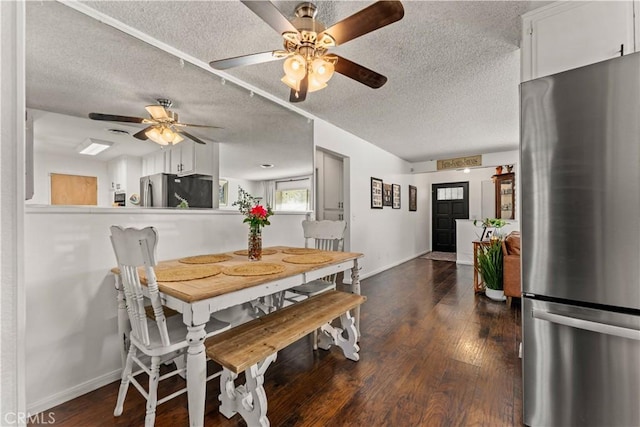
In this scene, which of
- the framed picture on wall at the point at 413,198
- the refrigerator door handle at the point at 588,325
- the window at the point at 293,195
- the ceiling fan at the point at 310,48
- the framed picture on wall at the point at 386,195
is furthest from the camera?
the framed picture on wall at the point at 413,198

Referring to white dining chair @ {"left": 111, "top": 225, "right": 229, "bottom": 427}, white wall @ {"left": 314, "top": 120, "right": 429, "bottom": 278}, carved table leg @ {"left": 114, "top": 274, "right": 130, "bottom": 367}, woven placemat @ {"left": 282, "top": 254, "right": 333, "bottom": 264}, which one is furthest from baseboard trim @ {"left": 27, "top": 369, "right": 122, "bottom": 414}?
white wall @ {"left": 314, "top": 120, "right": 429, "bottom": 278}

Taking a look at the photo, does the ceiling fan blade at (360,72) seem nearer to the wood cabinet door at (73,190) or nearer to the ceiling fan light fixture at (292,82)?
the ceiling fan light fixture at (292,82)

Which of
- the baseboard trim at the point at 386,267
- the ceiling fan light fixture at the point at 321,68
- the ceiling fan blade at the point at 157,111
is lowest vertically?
the baseboard trim at the point at 386,267

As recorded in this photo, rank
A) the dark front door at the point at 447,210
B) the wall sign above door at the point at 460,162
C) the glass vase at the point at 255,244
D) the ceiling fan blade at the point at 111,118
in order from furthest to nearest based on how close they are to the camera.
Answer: the dark front door at the point at 447,210 < the wall sign above door at the point at 460,162 < the glass vase at the point at 255,244 < the ceiling fan blade at the point at 111,118

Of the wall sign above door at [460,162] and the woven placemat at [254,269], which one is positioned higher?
the wall sign above door at [460,162]

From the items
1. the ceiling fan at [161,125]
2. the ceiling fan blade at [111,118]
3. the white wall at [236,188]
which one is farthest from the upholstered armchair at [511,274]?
the ceiling fan blade at [111,118]

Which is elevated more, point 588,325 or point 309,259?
point 309,259

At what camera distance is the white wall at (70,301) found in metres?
1.50

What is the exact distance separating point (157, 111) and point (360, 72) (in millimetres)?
1488

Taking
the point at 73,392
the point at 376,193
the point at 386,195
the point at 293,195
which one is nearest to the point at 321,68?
the point at 293,195

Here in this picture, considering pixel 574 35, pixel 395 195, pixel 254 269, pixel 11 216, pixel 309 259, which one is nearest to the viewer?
pixel 11 216

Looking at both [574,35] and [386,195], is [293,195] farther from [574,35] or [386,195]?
[386,195]

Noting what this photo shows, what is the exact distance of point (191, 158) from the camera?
2.18 meters

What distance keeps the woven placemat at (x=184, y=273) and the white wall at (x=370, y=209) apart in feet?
7.98
